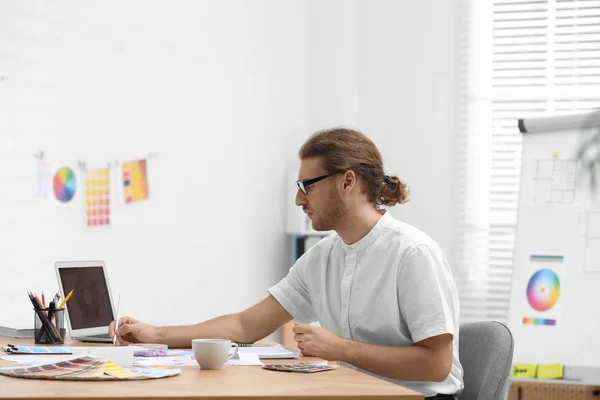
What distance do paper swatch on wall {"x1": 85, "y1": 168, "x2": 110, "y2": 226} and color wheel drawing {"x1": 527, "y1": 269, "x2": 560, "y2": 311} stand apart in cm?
185

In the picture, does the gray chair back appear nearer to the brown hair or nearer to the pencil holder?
the brown hair

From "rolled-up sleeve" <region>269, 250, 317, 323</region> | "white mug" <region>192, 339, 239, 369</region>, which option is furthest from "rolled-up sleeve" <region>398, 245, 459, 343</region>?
"white mug" <region>192, 339, 239, 369</region>

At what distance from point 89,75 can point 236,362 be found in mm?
1684

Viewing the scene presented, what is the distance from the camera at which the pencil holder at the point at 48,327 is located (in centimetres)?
212

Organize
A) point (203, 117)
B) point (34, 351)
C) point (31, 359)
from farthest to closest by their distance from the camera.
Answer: point (203, 117)
point (34, 351)
point (31, 359)

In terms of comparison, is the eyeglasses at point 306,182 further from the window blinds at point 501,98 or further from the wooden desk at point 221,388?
the window blinds at point 501,98

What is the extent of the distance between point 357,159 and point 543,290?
1.69 metres

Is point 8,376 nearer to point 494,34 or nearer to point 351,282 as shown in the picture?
point 351,282

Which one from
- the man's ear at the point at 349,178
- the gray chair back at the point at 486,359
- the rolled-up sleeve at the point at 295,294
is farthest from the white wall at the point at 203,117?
the gray chair back at the point at 486,359

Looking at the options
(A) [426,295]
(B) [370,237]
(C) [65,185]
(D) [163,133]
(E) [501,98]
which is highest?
(E) [501,98]

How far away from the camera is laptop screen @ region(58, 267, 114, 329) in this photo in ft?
7.47

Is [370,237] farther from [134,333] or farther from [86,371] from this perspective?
[86,371]

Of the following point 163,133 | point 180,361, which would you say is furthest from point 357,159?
point 163,133

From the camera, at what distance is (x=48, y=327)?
2.12 m
